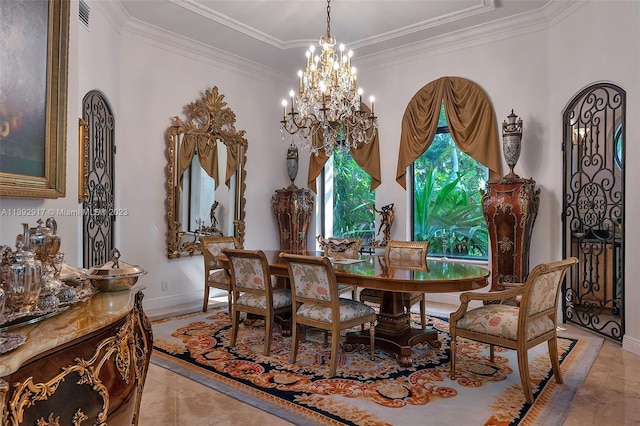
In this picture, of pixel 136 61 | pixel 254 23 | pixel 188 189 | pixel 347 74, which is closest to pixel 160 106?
pixel 136 61

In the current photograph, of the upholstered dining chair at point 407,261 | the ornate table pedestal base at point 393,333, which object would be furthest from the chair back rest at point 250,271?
the upholstered dining chair at point 407,261

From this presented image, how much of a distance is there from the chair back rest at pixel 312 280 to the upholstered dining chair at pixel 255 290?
29cm

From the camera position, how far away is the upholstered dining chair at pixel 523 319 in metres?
2.63

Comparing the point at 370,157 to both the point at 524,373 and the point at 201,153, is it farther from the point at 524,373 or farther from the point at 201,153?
the point at 524,373

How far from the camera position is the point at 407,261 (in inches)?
165

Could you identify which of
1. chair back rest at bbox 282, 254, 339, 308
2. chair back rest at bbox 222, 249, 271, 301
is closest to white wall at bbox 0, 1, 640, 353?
chair back rest at bbox 222, 249, 271, 301

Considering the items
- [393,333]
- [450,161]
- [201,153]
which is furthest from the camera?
[450,161]

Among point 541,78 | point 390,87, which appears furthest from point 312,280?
point 390,87

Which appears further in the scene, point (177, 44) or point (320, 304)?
point (177, 44)

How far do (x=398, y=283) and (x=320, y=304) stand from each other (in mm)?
594

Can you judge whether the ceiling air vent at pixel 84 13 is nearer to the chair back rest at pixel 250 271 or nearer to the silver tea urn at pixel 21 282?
the chair back rest at pixel 250 271

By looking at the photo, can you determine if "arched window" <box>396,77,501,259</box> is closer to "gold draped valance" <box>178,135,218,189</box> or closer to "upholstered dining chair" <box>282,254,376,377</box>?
"gold draped valance" <box>178,135,218,189</box>

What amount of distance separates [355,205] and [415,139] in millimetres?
1500

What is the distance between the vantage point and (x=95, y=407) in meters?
1.30
